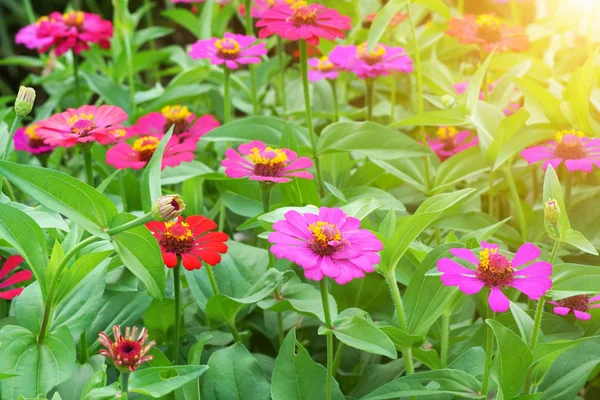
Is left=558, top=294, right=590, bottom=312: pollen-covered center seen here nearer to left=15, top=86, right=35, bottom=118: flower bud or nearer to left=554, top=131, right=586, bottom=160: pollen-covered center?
left=554, top=131, right=586, bottom=160: pollen-covered center

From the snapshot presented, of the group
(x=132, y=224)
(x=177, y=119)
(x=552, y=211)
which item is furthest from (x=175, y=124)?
(x=552, y=211)

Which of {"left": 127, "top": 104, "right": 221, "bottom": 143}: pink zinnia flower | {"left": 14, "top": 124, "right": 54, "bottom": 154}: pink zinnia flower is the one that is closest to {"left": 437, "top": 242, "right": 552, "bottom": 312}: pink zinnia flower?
{"left": 127, "top": 104, "right": 221, "bottom": 143}: pink zinnia flower

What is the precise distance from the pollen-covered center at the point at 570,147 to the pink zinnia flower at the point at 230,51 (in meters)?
0.36

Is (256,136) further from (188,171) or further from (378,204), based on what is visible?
(378,204)

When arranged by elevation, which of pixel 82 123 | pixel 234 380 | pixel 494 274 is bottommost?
pixel 234 380

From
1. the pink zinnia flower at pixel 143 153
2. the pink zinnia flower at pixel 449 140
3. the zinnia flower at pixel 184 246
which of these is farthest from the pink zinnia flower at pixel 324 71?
the zinnia flower at pixel 184 246

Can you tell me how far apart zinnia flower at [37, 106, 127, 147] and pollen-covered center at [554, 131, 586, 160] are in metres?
0.45

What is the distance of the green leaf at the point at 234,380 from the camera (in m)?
0.63

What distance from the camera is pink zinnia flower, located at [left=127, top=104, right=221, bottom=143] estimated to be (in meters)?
0.91

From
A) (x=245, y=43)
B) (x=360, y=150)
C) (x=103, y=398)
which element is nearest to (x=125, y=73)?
(x=245, y=43)

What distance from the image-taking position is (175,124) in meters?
0.94

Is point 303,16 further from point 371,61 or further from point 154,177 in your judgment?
point 154,177

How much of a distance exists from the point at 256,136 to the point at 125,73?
0.48 metres

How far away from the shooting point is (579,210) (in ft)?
2.79
